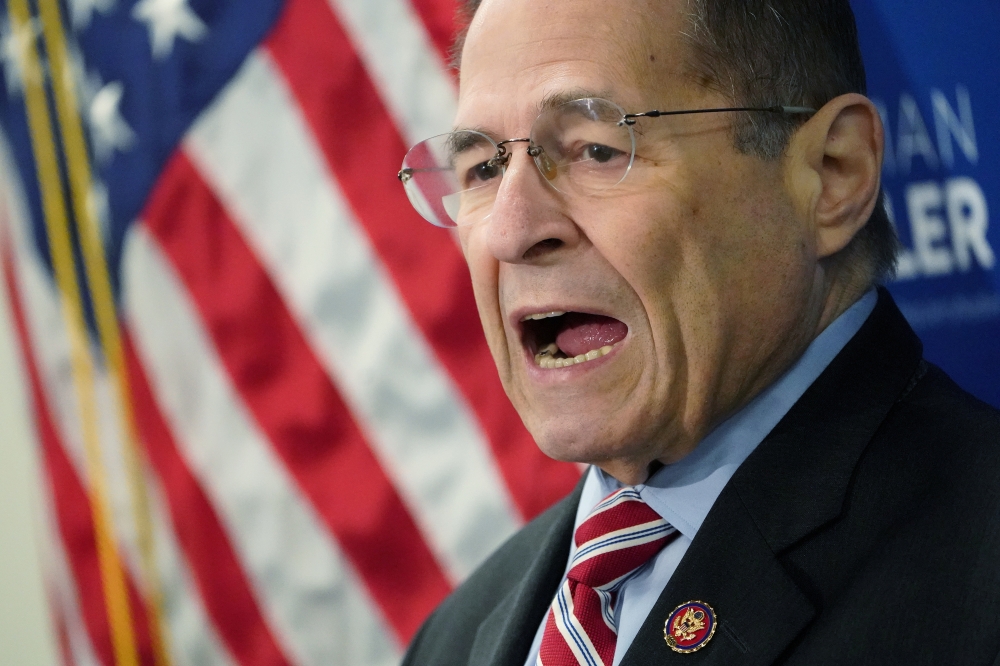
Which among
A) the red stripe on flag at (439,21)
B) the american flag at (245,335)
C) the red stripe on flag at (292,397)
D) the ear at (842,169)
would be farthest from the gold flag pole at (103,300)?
the ear at (842,169)

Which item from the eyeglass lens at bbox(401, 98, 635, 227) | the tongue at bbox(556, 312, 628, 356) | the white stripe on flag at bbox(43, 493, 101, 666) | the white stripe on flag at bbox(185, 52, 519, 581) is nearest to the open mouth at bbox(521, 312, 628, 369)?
the tongue at bbox(556, 312, 628, 356)

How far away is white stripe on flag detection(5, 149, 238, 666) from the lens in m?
2.29

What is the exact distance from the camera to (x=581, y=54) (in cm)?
116

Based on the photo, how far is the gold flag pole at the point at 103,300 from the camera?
7.65 feet

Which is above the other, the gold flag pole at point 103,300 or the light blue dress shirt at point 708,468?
the gold flag pole at point 103,300

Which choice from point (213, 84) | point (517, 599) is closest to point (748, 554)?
point (517, 599)

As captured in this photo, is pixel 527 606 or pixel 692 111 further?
pixel 527 606

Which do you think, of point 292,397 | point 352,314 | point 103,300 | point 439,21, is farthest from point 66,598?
point 439,21

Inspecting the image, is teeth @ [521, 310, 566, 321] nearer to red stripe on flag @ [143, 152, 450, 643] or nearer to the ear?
the ear

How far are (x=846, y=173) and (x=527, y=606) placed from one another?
706 millimetres

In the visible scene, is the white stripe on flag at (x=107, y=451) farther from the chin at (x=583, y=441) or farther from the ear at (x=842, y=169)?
the ear at (x=842, y=169)

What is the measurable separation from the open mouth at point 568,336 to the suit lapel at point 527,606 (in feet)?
1.01

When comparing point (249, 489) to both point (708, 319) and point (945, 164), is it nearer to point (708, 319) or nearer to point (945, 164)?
point (708, 319)

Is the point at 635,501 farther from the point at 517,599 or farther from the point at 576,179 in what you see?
the point at 576,179
